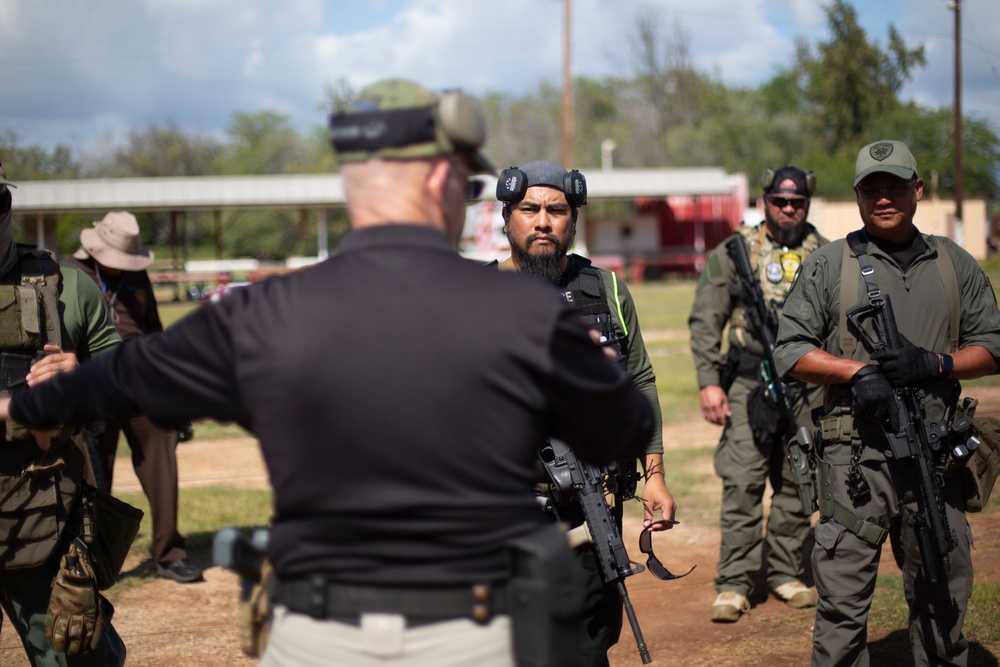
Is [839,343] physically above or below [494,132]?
below

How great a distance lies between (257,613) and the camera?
7.02ft

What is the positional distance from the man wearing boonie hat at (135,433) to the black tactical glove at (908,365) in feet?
14.9

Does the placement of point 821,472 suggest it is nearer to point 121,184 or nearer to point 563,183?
point 563,183

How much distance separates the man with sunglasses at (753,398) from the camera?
5863 millimetres

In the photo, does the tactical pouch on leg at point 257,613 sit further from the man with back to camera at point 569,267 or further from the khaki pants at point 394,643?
the man with back to camera at point 569,267

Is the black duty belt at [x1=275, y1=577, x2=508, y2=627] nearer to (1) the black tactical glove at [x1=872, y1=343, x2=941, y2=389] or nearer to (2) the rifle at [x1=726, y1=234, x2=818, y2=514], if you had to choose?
(1) the black tactical glove at [x1=872, y1=343, x2=941, y2=389]

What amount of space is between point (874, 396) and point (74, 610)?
309 centimetres

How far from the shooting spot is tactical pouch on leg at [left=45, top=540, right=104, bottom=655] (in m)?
3.52

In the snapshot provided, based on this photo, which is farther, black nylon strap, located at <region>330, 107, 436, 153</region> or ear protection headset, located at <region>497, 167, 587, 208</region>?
ear protection headset, located at <region>497, 167, 587, 208</region>

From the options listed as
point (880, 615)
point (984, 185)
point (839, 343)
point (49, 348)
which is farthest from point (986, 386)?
point (984, 185)

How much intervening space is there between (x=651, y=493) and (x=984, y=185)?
4797 cm

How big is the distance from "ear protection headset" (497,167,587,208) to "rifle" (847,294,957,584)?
123 cm

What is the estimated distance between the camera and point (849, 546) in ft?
13.0

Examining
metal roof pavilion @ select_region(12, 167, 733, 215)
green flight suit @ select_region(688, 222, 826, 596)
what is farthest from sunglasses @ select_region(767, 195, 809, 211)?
metal roof pavilion @ select_region(12, 167, 733, 215)
